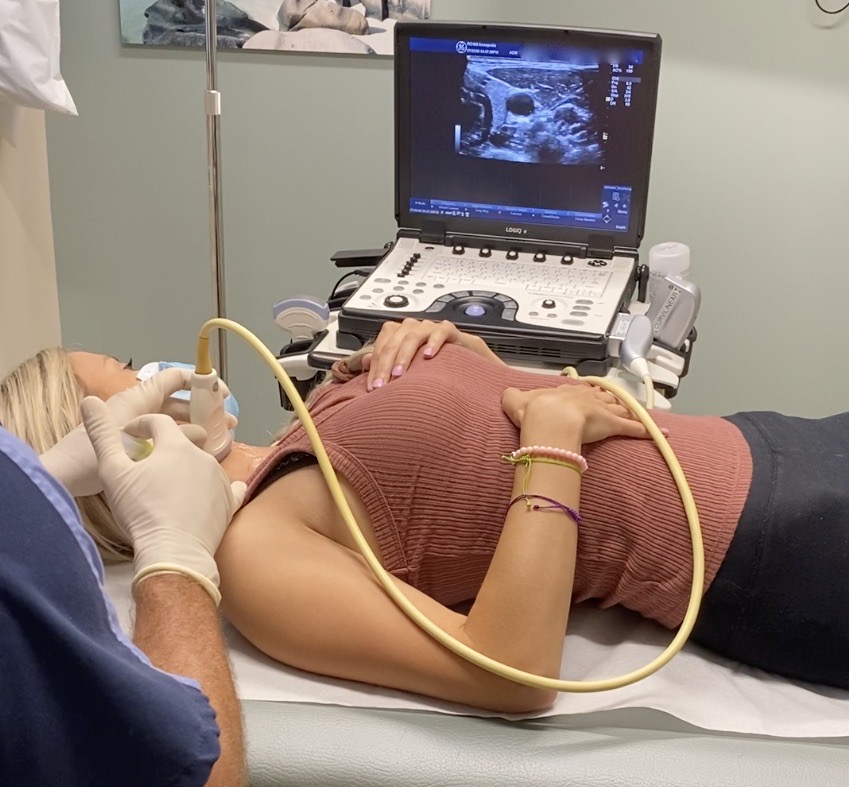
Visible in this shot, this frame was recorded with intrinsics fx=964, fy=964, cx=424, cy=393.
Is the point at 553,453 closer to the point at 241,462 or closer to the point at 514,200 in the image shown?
the point at 241,462

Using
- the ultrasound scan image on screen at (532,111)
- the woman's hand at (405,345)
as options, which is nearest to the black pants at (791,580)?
the woman's hand at (405,345)

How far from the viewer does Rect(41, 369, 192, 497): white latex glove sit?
4.00 feet

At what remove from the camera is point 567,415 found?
1174mm

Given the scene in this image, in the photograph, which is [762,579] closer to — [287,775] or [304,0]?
[287,775]

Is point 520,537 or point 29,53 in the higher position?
point 29,53

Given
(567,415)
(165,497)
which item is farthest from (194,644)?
(567,415)

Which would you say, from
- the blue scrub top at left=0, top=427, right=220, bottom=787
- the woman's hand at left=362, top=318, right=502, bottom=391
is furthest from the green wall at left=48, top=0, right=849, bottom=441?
the blue scrub top at left=0, top=427, right=220, bottom=787

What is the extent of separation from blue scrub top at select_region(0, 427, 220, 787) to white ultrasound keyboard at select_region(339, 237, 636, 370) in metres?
1.05

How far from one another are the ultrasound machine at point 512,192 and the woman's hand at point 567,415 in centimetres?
37

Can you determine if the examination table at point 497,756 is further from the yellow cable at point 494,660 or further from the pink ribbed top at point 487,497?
the pink ribbed top at point 487,497

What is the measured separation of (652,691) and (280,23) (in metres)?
1.92

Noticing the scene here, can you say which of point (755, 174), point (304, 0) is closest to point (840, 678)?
point (755, 174)

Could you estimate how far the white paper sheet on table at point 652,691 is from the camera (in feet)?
3.58

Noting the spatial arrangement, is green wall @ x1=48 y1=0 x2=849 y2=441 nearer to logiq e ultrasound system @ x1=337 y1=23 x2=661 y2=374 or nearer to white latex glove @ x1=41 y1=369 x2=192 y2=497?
logiq e ultrasound system @ x1=337 y1=23 x2=661 y2=374
